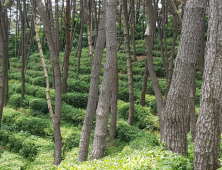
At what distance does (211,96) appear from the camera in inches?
139

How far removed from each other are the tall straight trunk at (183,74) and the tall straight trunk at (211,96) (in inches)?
19.4

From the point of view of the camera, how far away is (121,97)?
44.3 feet

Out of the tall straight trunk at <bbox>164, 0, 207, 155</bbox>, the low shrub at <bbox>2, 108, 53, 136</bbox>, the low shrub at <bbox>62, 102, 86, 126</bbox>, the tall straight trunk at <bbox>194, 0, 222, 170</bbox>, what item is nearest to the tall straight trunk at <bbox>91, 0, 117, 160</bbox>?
the tall straight trunk at <bbox>164, 0, 207, 155</bbox>

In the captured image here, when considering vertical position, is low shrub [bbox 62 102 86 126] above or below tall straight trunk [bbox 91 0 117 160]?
below

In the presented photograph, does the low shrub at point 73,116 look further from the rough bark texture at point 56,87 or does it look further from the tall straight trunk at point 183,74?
the tall straight trunk at point 183,74

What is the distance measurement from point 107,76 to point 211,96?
2007 millimetres

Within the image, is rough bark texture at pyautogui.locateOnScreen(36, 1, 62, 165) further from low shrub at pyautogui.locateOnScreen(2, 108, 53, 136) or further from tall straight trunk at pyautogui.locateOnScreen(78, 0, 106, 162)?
low shrub at pyautogui.locateOnScreen(2, 108, 53, 136)

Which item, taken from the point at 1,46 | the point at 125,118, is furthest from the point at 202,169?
the point at 125,118

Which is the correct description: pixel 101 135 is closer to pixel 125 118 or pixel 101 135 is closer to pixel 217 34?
pixel 217 34

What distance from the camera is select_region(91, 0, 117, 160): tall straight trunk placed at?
4.96 metres

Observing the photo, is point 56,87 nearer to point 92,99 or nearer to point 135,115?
point 92,99

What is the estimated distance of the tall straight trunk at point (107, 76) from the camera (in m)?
4.96

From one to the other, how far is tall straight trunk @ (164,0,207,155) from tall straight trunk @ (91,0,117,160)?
1224 millimetres

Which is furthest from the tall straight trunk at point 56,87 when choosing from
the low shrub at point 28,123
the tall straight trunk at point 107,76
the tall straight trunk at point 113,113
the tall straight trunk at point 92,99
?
the low shrub at point 28,123
